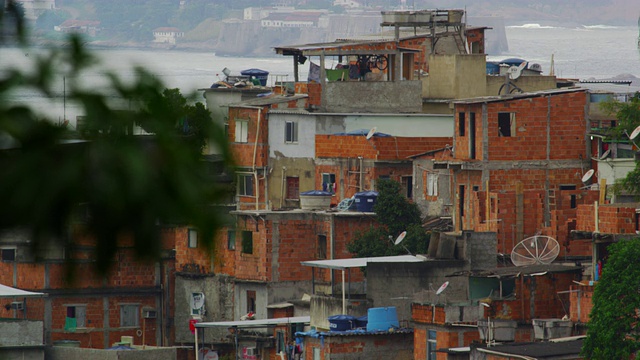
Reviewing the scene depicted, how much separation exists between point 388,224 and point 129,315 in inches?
229

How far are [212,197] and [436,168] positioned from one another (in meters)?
28.5

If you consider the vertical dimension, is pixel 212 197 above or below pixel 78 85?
below

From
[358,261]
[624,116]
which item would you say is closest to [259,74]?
[358,261]

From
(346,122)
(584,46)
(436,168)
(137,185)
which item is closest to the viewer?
(137,185)

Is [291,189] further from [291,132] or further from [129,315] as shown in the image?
[129,315]

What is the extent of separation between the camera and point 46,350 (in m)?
28.2

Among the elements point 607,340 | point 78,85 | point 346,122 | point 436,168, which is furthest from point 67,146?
point 346,122

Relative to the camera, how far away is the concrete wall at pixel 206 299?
3312cm

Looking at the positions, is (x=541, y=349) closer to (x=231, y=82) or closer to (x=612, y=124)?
(x=612, y=124)

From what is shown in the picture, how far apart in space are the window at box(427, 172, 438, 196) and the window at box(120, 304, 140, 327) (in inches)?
249

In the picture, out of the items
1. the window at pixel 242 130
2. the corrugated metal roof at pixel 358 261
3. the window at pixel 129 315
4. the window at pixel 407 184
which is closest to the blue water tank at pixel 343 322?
the corrugated metal roof at pixel 358 261

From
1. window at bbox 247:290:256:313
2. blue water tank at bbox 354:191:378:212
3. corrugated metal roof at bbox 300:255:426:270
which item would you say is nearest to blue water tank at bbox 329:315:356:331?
corrugated metal roof at bbox 300:255:426:270

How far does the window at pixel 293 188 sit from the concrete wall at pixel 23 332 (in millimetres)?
8776

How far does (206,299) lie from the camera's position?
1319 inches
